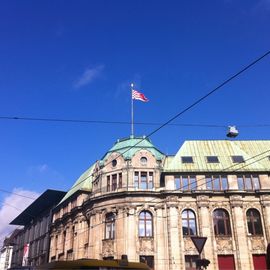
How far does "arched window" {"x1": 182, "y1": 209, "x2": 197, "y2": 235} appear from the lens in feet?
120

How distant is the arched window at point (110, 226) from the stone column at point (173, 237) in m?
5.69

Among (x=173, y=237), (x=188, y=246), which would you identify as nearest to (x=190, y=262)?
(x=188, y=246)

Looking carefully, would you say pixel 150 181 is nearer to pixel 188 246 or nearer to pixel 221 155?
pixel 188 246

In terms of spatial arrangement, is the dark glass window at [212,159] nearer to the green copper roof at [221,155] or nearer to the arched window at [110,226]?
the green copper roof at [221,155]

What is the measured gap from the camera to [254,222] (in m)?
36.8

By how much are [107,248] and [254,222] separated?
14.8m

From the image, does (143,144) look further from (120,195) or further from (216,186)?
(216,186)

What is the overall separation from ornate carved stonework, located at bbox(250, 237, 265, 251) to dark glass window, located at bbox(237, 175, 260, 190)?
5.11 meters

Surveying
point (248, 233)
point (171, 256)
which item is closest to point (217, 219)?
point (248, 233)

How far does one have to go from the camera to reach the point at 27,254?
60.2 m

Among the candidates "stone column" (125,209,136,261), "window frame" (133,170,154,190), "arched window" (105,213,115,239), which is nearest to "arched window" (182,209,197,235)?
"window frame" (133,170,154,190)

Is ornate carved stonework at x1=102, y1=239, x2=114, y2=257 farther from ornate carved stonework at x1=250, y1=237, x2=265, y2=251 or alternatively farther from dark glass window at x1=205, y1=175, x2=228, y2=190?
ornate carved stonework at x1=250, y1=237, x2=265, y2=251

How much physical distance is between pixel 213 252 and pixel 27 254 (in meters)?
36.2

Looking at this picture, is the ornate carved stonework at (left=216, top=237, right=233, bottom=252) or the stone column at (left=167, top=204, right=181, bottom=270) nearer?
the stone column at (left=167, top=204, right=181, bottom=270)
